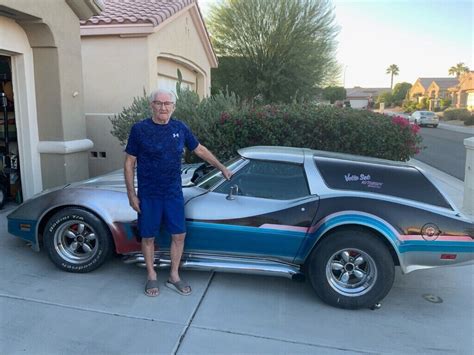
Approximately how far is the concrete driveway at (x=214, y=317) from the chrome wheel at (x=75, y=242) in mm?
186

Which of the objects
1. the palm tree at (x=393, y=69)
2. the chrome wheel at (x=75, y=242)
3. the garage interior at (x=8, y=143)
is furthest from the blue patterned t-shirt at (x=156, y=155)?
the palm tree at (x=393, y=69)

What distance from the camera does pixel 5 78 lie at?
6191mm

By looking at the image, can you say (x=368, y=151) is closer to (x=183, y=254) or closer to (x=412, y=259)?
(x=412, y=259)

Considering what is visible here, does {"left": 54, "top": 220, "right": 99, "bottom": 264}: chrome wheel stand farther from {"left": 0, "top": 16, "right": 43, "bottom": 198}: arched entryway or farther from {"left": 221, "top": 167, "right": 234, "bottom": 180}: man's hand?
{"left": 0, "top": 16, "right": 43, "bottom": 198}: arched entryway

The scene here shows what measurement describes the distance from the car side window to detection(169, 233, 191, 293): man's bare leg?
1.84 feet

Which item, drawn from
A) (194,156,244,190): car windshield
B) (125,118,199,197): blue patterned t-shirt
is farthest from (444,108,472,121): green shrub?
(125,118,199,197): blue patterned t-shirt

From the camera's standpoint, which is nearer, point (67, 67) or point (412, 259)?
point (412, 259)

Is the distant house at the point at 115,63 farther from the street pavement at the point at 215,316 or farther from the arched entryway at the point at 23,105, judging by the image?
the street pavement at the point at 215,316

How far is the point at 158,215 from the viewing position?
11.5ft

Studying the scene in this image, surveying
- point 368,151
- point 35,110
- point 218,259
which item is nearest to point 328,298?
point 218,259

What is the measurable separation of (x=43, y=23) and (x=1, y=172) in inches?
94.9

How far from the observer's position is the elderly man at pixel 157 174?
341 centimetres

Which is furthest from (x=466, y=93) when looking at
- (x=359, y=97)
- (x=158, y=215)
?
(x=158, y=215)

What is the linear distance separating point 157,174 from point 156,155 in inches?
6.5
